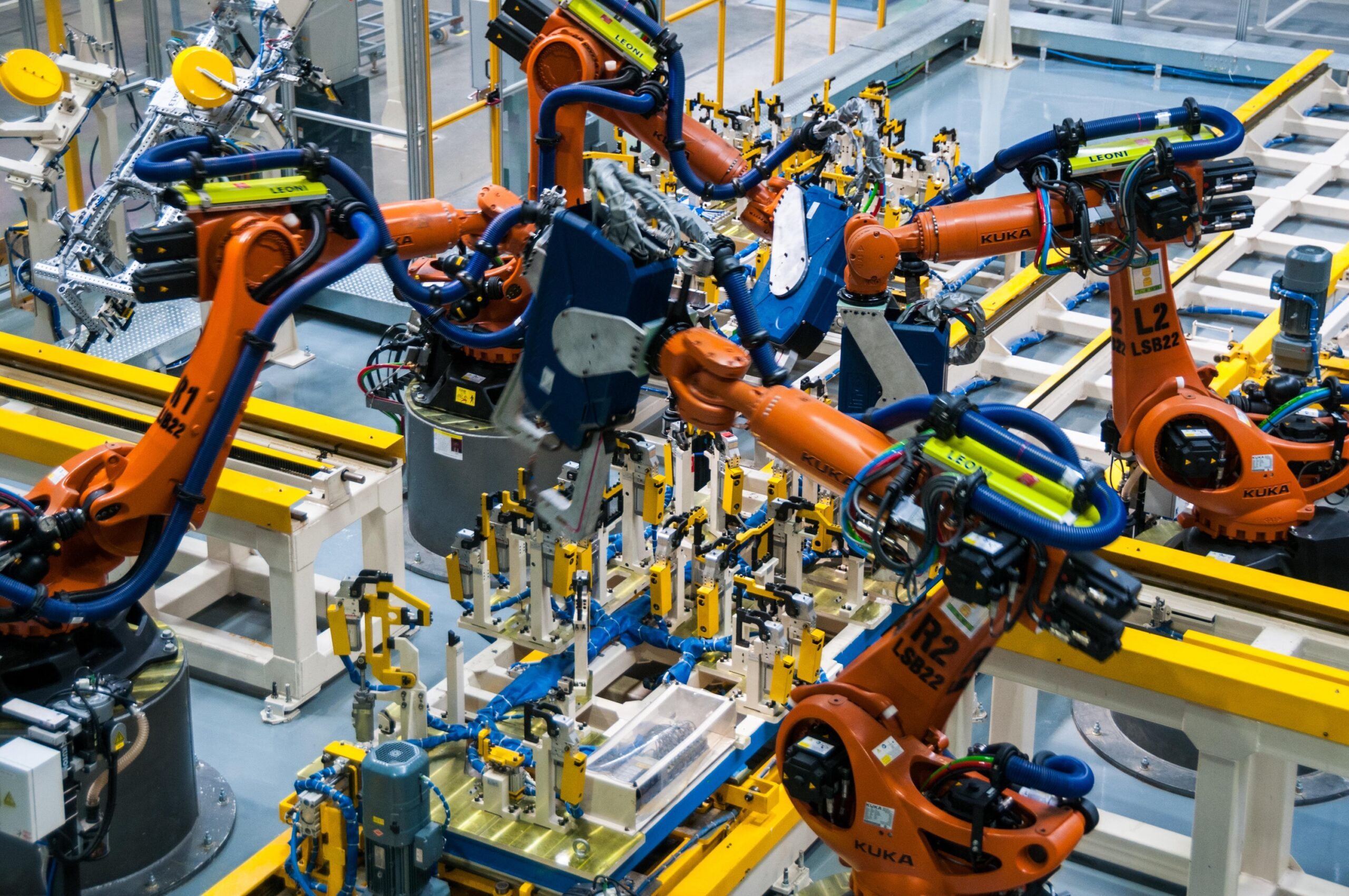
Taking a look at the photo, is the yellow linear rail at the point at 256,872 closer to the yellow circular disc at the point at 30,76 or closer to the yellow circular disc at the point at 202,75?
the yellow circular disc at the point at 202,75

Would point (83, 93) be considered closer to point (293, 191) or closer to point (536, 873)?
point (293, 191)

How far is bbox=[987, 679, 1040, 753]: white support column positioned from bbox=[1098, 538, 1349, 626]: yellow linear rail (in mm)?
574

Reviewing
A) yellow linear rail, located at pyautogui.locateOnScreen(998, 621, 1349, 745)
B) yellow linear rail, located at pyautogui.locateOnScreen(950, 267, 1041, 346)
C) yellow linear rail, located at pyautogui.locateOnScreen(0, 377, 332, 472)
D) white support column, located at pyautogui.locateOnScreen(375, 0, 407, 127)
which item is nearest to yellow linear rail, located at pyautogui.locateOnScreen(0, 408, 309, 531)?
yellow linear rail, located at pyautogui.locateOnScreen(0, 377, 332, 472)

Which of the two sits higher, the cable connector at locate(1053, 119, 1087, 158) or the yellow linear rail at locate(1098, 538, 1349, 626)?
the cable connector at locate(1053, 119, 1087, 158)

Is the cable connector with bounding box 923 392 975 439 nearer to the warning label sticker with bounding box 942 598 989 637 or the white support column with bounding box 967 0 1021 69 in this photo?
the warning label sticker with bounding box 942 598 989 637

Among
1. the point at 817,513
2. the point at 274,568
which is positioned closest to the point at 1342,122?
the point at 817,513

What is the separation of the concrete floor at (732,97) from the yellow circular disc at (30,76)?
1894 millimetres

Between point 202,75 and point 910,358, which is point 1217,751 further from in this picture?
point 202,75

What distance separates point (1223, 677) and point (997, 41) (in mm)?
10427

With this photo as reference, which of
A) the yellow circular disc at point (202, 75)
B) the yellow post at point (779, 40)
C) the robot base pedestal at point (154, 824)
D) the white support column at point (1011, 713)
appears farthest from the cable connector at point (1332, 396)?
the yellow post at point (779, 40)

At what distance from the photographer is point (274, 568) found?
22.5ft

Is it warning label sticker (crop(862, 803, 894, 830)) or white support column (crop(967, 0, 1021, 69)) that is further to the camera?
white support column (crop(967, 0, 1021, 69))

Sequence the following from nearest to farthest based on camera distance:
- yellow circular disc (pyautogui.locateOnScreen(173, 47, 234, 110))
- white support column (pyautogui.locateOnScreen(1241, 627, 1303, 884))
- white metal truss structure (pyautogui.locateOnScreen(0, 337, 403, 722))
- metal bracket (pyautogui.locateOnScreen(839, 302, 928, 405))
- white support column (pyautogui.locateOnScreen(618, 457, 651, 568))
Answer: white support column (pyautogui.locateOnScreen(1241, 627, 1303, 884)) → metal bracket (pyautogui.locateOnScreen(839, 302, 928, 405)) → white support column (pyautogui.locateOnScreen(618, 457, 651, 568)) → white metal truss structure (pyautogui.locateOnScreen(0, 337, 403, 722)) → yellow circular disc (pyautogui.locateOnScreen(173, 47, 234, 110))

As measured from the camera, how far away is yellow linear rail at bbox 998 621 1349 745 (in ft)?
17.4
